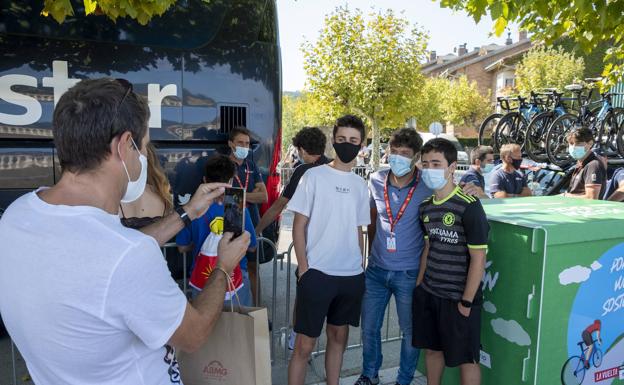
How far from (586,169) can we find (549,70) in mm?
30955

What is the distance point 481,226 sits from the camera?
282 cm

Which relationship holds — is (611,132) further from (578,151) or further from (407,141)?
(407,141)

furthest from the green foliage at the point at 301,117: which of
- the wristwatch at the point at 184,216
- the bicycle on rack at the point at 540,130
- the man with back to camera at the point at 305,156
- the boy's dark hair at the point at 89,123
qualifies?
the boy's dark hair at the point at 89,123

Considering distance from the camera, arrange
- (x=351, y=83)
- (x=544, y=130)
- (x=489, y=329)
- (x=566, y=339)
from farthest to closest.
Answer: (x=351, y=83) < (x=544, y=130) < (x=489, y=329) < (x=566, y=339)

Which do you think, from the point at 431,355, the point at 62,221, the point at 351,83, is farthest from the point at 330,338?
the point at 351,83

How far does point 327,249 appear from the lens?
3.05 m

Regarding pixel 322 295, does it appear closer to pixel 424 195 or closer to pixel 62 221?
pixel 424 195

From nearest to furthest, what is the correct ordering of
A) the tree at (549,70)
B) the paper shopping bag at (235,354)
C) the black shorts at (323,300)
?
the paper shopping bag at (235,354) → the black shorts at (323,300) → the tree at (549,70)

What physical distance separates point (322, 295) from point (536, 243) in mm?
1317

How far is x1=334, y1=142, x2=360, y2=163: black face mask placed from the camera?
10.4 ft

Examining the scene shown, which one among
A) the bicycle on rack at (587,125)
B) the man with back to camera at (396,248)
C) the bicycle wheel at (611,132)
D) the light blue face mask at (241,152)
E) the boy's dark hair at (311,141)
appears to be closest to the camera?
the man with back to camera at (396,248)

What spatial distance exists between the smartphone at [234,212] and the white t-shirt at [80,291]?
25.6 inches

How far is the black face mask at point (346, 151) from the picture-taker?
3.18 meters

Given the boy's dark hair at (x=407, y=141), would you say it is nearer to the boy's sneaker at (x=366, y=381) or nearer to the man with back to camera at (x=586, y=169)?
the boy's sneaker at (x=366, y=381)
